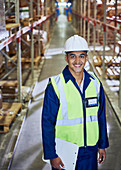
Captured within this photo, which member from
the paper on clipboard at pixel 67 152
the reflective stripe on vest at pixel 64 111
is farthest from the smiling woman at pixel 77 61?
the paper on clipboard at pixel 67 152

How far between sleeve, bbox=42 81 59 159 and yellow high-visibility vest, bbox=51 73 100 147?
0.14 feet

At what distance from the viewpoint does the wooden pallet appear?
4.88 m

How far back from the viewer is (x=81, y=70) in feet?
7.81

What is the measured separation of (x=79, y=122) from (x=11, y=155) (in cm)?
212

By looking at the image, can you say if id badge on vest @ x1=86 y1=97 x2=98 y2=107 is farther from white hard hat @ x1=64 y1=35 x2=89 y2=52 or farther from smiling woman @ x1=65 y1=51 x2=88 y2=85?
white hard hat @ x1=64 y1=35 x2=89 y2=52

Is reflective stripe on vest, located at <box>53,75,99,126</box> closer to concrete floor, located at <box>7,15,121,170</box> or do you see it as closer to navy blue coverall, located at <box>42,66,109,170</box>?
navy blue coverall, located at <box>42,66,109,170</box>

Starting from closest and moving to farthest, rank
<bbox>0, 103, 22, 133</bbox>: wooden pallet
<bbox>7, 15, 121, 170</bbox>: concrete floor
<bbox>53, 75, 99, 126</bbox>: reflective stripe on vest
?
<bbox>53, 75, 99, 126</bbox>: reflective stripe on vest, <bbox>7, 15, 121, 170</bbox>: concrete floor, <bbox>0, 103, 22, 133</bbox>: wooden pallet

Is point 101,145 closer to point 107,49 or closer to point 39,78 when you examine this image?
point 39,78

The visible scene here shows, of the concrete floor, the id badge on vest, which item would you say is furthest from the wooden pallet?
the id badge on vest

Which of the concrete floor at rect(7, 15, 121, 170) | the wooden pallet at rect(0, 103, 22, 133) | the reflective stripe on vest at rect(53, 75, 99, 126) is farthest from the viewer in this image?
the wooden pallet at rect(0, 103, 22, 133)

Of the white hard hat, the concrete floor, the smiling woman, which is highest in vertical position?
the white hard hat

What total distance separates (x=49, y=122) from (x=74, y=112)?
23 cm

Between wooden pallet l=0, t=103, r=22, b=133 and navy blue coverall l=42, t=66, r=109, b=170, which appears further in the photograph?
wooden pallet l=0, t=103, r=22, b=133

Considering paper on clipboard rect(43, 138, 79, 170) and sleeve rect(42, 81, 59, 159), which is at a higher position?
sleeve rect(42, 81, 59, 159)
